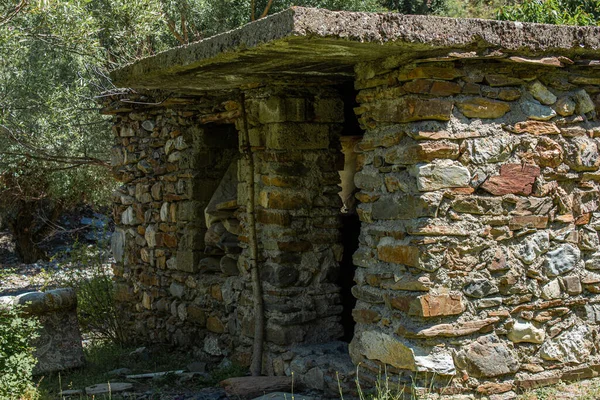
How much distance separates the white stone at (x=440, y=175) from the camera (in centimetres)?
429

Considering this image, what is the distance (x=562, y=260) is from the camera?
4.63 m

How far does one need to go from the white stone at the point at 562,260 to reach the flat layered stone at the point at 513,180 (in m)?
0.42

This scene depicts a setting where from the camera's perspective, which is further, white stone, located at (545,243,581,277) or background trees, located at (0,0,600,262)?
background trees, located at (0,0,600,262)

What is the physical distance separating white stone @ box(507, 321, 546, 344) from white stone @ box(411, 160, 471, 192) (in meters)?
0.90

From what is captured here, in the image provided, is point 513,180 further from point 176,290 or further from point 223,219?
point 176,290

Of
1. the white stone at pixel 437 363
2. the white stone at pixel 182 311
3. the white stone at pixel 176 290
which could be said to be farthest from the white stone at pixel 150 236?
the white stone at pixel 437 363

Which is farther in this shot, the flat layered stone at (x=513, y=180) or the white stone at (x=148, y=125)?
the white stone at (x=148, y=125)

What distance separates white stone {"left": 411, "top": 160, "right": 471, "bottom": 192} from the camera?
4.29 meters

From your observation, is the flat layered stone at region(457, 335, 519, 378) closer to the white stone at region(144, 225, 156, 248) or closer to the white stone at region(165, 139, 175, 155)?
the white stone at region(165, 139, 175, 155)

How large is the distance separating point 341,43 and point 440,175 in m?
0.93

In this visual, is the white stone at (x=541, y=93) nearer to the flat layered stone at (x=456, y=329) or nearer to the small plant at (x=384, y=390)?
the flat layered stone at (x=456, y=329)

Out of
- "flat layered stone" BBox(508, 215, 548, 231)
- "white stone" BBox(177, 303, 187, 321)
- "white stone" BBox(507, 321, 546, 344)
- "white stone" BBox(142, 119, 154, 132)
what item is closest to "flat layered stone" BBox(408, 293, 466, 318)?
"white stone" BBox(507, 321, 546, 344)

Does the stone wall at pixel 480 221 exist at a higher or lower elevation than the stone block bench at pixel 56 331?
higher

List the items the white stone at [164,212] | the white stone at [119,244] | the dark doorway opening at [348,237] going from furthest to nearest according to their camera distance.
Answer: the white stone at [119,244]
the white stone at [164,212]
the dark doorway opening at [348,237]
